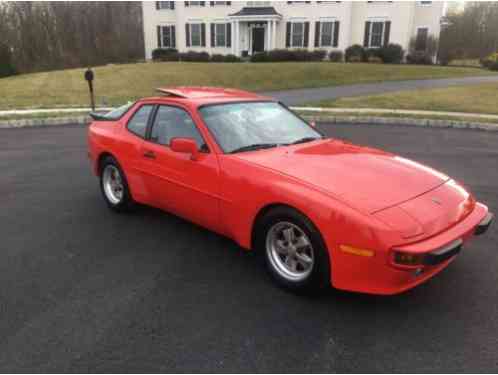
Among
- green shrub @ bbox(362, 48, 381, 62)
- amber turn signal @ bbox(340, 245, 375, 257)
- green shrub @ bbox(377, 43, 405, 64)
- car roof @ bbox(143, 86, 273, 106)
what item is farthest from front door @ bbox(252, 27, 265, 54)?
amber turn signal @ bbox(340, 245, 375, 257)

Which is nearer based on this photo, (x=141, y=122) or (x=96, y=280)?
(x=96, y=280)

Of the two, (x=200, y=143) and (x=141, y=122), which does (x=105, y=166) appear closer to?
(x=141, y=122)

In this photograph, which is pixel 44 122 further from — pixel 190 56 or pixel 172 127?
pixel 190 56

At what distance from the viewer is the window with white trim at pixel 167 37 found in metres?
34.8

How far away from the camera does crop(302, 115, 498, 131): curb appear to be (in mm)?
11139

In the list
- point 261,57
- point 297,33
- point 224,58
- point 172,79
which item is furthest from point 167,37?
point 172,79

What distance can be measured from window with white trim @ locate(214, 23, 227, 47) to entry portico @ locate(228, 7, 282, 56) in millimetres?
799

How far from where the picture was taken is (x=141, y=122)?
14.9 feet

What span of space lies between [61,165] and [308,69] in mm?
19928

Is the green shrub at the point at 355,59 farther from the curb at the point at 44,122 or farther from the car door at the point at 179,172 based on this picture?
the car door at the point at 179,172

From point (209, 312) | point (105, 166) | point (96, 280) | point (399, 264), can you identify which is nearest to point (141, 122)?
point (105, 166)

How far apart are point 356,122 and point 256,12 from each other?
943 inches

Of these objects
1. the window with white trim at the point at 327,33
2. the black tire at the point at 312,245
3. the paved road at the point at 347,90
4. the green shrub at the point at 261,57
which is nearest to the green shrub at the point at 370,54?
the window with white trim at the point at 327,33

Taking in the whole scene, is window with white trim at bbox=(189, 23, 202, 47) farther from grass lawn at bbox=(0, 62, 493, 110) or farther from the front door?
grass lawn at bbox=(0, 62, 493, 110)
